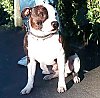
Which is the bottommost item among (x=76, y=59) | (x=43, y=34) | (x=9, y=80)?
(x=9, y=80)

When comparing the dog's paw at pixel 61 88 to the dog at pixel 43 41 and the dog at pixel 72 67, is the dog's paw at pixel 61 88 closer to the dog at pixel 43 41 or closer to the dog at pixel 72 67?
the dog at pixel 43 41

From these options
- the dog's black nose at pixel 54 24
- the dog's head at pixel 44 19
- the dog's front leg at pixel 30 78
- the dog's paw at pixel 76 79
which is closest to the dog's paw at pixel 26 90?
the dog's front leg at pixel 30 78

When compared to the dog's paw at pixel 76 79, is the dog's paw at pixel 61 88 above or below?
below

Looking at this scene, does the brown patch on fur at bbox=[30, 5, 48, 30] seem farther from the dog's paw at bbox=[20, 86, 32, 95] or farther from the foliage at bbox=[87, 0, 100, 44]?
the foliage at bbox=[87, 0, 100, 44]

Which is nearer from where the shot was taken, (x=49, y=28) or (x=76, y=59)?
(x=49, y=28)

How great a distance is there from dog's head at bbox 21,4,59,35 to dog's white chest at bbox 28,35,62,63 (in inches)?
5.7

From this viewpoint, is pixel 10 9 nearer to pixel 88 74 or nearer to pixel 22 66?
pixel 22 66

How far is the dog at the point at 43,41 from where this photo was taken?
12.8 ft

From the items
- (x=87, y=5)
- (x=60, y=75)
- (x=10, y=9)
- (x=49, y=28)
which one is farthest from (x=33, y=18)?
(x=10, y=9)

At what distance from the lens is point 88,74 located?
4.79 m

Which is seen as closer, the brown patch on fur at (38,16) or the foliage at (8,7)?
the brown patch on fur at (38,16)

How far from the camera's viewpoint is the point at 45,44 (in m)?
Result: 4.09

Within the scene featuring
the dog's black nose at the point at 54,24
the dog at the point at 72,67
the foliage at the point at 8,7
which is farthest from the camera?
the foliage at the point at 8,7

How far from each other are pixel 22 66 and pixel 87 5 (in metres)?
1.55
